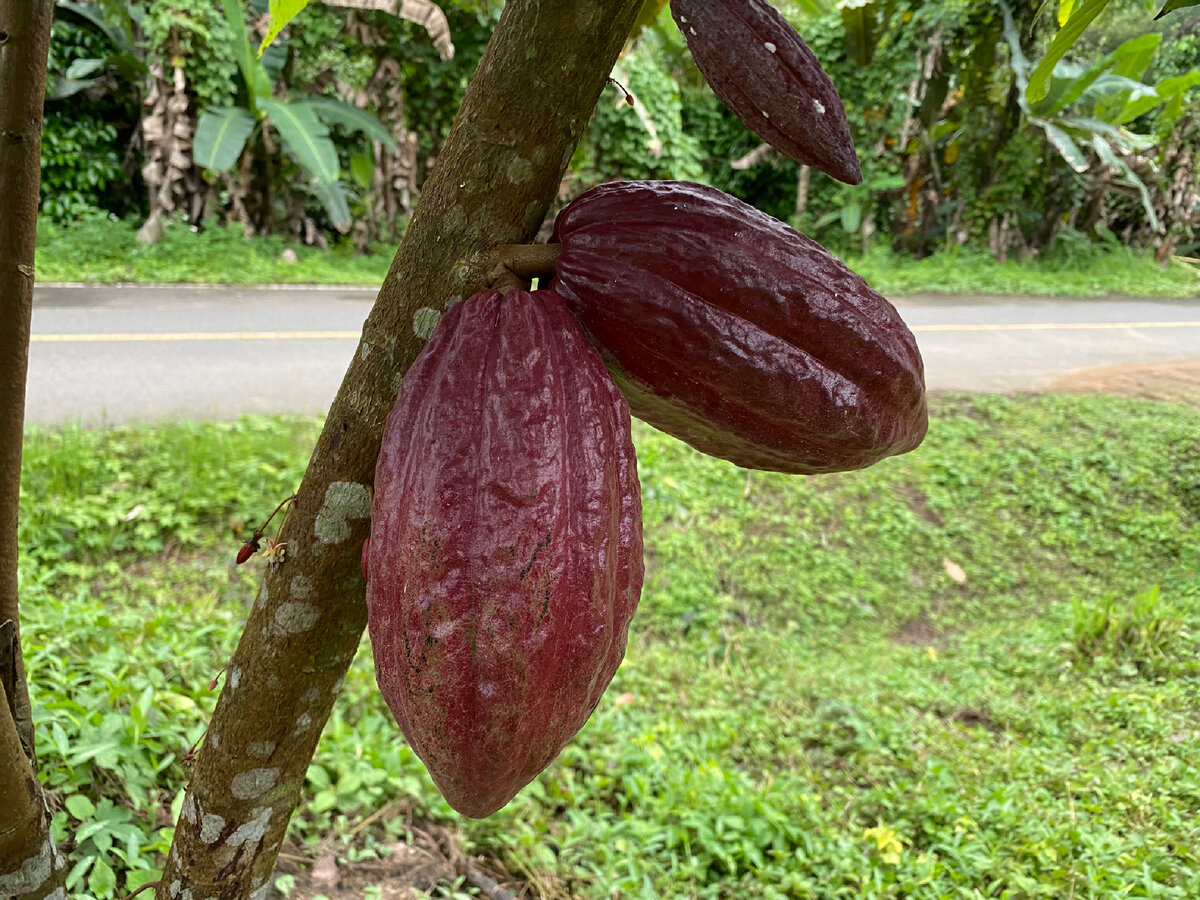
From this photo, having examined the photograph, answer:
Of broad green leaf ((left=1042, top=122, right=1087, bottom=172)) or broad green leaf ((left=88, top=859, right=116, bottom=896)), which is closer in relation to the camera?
broad green leaf ((left=88, top=859, right=116, bottom=896))

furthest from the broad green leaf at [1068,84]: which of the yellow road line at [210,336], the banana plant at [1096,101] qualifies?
the yellow road line at [210,336]

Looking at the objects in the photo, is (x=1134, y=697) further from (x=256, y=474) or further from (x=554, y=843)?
(x=256, y=474)

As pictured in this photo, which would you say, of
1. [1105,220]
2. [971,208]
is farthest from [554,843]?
[1105,220]

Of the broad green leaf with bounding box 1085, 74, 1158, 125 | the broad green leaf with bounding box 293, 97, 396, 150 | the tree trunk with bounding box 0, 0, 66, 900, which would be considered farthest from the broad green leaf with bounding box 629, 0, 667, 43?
the broad green leaf with bounding box 1085, 74, 1158, 125

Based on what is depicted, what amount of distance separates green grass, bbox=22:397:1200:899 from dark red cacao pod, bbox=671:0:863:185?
1.48 metres

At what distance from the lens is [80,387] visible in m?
4.93

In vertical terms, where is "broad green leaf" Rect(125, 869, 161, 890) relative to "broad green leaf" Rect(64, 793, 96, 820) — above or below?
below

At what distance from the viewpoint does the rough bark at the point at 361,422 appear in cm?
59

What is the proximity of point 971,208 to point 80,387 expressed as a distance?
830 cm

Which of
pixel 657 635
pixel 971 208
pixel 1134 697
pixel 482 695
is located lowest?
pixel 657 635

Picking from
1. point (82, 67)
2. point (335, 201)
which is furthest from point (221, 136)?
point (82, 67)

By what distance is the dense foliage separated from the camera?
306 inches

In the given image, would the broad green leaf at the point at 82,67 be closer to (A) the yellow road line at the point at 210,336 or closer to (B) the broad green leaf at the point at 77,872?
(A) the yellow road line at the point at 210,336

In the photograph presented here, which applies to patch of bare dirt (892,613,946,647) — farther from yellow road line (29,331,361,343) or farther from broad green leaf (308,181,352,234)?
broad green leaf (308,181,352,234)
